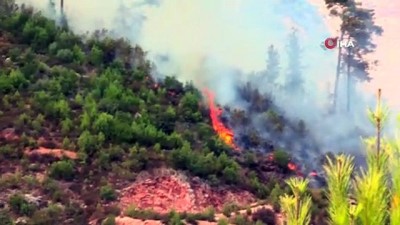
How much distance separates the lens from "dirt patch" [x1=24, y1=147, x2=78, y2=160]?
29922 mm

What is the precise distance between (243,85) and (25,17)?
8003mm

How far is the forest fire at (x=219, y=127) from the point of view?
34.6 m

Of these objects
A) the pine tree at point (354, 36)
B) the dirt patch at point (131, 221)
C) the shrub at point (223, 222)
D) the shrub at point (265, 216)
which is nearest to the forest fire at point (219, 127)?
the pine tree at point (354, 36)

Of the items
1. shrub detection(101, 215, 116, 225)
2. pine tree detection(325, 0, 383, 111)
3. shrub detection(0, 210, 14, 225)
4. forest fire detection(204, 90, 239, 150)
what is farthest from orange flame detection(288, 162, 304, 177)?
shrub detection(0, 210, 14, 225)

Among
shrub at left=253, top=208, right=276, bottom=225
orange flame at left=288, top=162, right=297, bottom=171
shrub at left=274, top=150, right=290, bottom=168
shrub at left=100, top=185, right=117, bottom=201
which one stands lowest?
shrub at left=253, top=208, right=276, bottom=225

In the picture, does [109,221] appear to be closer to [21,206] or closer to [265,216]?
[21,206]

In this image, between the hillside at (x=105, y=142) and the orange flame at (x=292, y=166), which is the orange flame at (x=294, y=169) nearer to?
the orange flame at (x=292, y=166)

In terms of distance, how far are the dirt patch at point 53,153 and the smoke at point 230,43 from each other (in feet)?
25.0

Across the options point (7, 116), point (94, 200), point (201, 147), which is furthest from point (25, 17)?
point (94, 200)

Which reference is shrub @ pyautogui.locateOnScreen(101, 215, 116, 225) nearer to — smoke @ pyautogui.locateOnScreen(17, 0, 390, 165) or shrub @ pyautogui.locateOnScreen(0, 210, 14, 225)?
shrub @ pyautogui.locateOnScreen(0, 210, 14, 225)

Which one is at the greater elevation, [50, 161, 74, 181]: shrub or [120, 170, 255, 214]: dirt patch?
[50, 161, 74, 181]: shrub

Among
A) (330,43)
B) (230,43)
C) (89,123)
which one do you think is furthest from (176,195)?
(330,43)

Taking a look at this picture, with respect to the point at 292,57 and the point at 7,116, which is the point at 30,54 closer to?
the point at 7,116

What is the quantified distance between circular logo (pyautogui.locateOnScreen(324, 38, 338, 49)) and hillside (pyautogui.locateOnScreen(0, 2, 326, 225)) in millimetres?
5789
